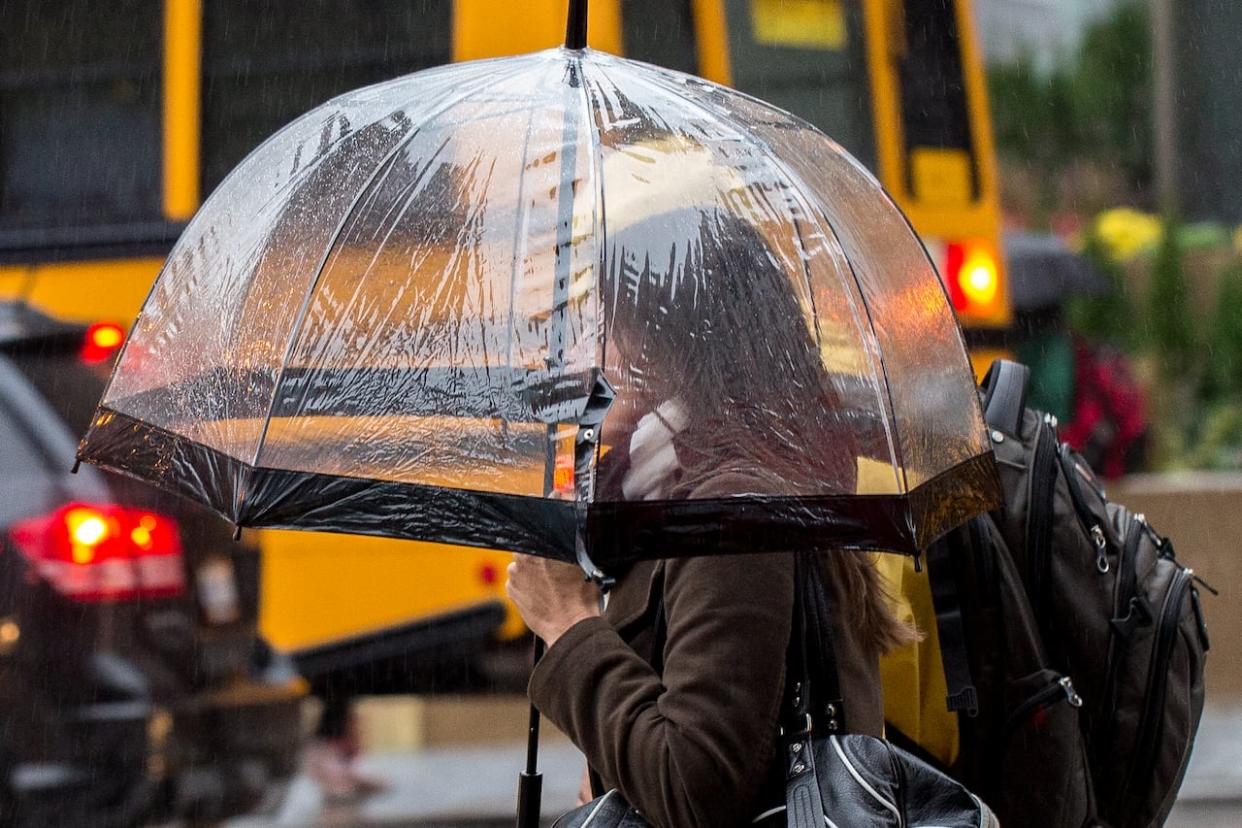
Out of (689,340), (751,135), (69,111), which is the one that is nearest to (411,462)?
(689,340)

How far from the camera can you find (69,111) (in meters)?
6.57

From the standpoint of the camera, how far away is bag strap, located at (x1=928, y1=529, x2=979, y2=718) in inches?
95.3

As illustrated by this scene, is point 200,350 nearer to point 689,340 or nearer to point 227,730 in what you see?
point 689,340

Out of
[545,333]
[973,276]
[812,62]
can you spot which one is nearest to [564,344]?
[545,333]

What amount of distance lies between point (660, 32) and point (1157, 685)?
4.49m

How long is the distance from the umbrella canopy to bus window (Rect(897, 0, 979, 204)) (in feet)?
17.0

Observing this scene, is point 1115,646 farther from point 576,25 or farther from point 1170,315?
point 1170,315

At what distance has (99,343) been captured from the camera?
488 centimetres

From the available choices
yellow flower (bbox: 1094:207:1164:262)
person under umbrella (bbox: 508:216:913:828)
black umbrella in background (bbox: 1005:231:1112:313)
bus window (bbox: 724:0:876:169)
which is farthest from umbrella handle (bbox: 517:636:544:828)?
A: yellow flower (bbox: 1094:207:1164:262)

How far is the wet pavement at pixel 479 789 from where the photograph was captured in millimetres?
6070

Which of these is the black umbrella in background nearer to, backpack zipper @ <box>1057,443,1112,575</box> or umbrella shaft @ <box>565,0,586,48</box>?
backpack zipper @ <box>1057,443,1112,575</box>

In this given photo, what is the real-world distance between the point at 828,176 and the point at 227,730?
4397mm

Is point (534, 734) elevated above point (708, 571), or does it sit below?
below

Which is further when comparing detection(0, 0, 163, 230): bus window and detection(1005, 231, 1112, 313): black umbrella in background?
detection(1005, 231, 1112, 313): black umbrella in background
